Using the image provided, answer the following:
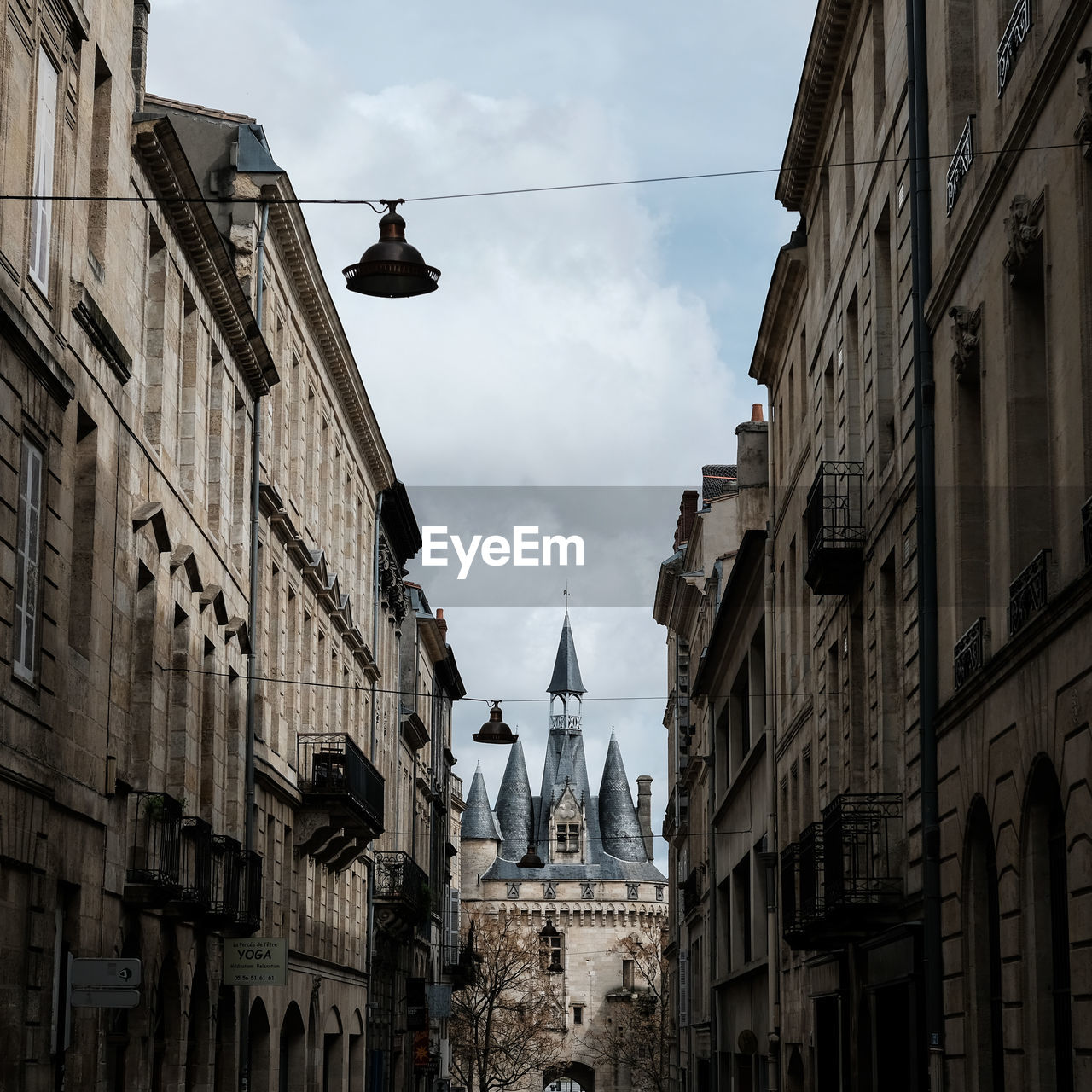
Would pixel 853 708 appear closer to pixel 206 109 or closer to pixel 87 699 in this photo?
pixel 87 699

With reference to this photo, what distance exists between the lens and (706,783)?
50031mm

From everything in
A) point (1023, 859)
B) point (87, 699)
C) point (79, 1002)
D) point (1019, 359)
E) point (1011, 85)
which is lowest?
point (79, 1002)

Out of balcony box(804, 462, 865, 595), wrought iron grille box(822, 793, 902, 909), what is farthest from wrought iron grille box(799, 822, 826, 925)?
balcony box(804, 462, 865, 595)

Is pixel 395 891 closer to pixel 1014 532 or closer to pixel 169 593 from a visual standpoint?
pixel 169 593

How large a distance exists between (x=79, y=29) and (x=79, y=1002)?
31.9 ft

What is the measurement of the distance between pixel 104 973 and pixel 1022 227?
9.35 meters

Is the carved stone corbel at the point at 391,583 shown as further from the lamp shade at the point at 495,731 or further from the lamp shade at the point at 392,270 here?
the lamp shade at the point at 392,270

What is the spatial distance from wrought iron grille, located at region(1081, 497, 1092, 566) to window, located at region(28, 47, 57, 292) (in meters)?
10.1

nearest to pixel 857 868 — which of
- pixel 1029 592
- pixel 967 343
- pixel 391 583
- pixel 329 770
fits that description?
pixel 967 343

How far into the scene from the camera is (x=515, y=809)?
166 meters

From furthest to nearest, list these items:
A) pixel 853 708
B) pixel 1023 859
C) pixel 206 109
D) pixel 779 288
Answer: pixel 206 109 → pixel 779 288 → pixel 853 708 → pixel 1023 859

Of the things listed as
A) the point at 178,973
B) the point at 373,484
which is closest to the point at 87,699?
the point at 178,973

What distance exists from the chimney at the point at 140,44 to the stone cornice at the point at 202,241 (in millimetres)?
1229

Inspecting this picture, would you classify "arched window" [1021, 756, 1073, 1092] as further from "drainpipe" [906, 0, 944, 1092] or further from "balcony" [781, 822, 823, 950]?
"balcony" [781, 822, 823, 950]
